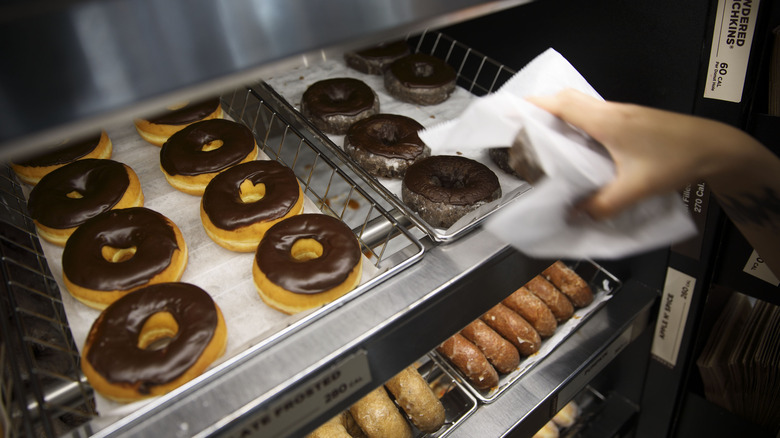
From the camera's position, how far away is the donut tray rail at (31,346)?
957 mm

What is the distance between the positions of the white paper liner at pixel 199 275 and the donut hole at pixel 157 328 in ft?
0.42

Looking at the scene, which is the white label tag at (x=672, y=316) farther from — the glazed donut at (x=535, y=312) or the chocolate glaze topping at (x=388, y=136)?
the chocolate glaze topping at (x=388, y=136)

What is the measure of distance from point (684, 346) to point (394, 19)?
70.0 inches

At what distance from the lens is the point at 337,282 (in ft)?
4.06

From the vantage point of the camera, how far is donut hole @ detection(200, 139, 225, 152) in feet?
5.52

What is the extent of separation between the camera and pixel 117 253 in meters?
1.36

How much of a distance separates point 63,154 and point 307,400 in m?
1.16

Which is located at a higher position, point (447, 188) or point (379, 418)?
point (447, 188)

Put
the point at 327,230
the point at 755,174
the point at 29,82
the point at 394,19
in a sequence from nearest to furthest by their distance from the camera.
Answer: the point at 29,82
the point at 394,19
the point at 755,174
the point at 327,230

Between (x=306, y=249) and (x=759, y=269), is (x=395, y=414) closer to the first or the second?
(x=306, y=249)

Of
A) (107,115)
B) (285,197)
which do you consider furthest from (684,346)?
(107,115)

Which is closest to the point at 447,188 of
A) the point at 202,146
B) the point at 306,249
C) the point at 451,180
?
the point at 451,180

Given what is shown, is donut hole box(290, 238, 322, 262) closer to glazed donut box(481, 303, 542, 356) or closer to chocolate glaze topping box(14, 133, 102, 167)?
glazed donut box(481, 303, 542, 356)

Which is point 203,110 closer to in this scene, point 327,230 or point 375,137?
point 375,137
